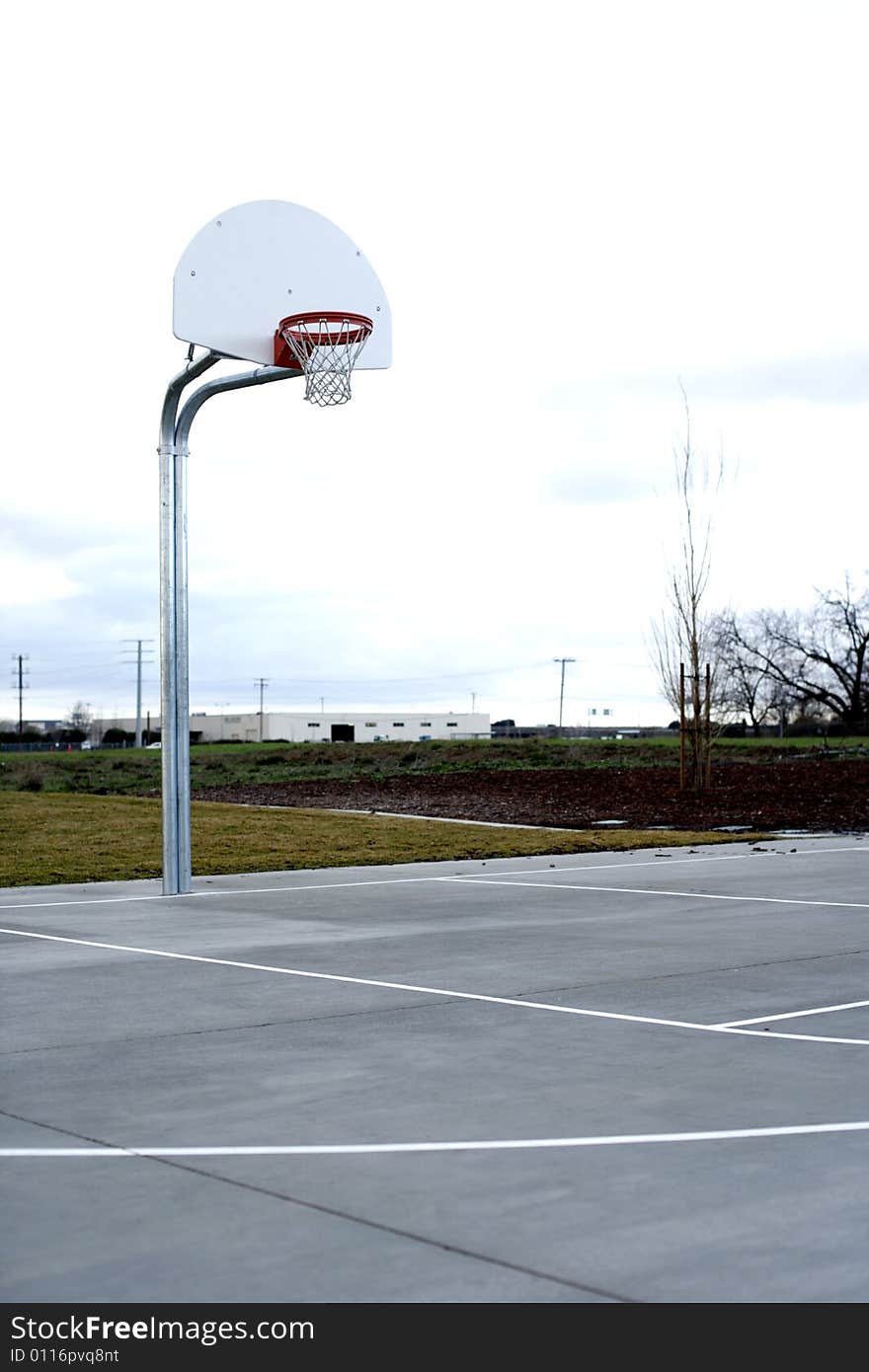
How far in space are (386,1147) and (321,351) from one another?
36.1 feet

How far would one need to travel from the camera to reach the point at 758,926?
12.2 m

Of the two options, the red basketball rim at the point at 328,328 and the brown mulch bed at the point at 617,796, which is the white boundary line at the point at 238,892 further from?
the brown mulch bed at the point at 617,796

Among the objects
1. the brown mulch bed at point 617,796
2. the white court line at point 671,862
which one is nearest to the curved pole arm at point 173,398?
the white court line at point 671,862

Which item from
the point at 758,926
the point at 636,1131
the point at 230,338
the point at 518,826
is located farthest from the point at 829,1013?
the point at 518,826

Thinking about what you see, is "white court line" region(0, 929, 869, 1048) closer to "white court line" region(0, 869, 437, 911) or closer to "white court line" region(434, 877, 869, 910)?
"white court line" region(0, 869, 437, 911)

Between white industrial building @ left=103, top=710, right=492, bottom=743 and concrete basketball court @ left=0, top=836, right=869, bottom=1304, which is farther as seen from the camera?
white industrial building @ left=103, top=710, right=492, bottom=743

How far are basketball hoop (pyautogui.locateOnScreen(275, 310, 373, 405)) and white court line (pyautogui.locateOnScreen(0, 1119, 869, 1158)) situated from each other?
35.2ft

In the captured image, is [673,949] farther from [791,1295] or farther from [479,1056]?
[791,1295]

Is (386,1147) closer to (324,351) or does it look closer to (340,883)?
(324,351)

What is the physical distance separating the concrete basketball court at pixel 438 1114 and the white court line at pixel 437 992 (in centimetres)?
4

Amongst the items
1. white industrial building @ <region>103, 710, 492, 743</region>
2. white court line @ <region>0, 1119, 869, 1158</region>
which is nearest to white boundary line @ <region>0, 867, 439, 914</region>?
white court line @ <region>0, 1119, 869, 1158</region>

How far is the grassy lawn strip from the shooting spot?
60.3 ft

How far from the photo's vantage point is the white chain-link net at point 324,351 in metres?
14.9

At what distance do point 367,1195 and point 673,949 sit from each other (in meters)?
6.48
